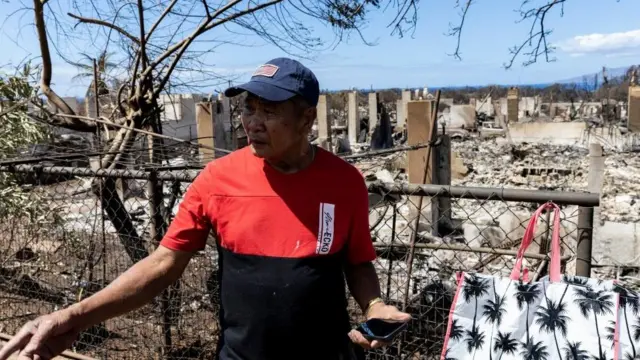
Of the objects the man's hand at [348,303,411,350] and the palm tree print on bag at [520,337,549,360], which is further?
the palm tree print on bag at [520,337,549,360]

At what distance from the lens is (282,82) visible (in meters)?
1.57

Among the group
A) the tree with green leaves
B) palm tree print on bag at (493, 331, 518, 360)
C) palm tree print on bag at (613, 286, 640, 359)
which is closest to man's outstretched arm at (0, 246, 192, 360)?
palm tree print on bag at (493, 331, 518, 360)

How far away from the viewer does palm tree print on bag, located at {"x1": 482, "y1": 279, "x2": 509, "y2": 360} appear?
1901 mm

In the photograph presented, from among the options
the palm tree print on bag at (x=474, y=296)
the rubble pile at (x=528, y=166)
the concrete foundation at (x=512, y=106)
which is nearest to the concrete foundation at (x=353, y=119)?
the rubble pile at (x=528, y=166)

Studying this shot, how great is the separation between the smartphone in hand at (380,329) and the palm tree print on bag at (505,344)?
519 mm

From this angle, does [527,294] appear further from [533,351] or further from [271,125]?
[271,125]

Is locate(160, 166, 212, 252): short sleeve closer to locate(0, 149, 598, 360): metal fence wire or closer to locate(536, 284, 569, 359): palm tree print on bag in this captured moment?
locate(0, 149, 598, 360): metal fence wire

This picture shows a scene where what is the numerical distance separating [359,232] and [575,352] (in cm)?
78

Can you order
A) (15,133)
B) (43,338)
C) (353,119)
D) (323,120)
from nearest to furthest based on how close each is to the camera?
(43,338) → (15,133) → (323,120) → (353,119)

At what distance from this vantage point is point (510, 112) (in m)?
31.8

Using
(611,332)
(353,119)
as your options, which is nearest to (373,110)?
(353,119)

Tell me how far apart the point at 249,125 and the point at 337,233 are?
1.33 feet

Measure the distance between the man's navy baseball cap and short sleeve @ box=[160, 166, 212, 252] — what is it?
32cm

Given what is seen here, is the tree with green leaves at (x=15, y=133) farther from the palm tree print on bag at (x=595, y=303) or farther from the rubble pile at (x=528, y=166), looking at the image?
the rubble pile at (x=528, y=166)
